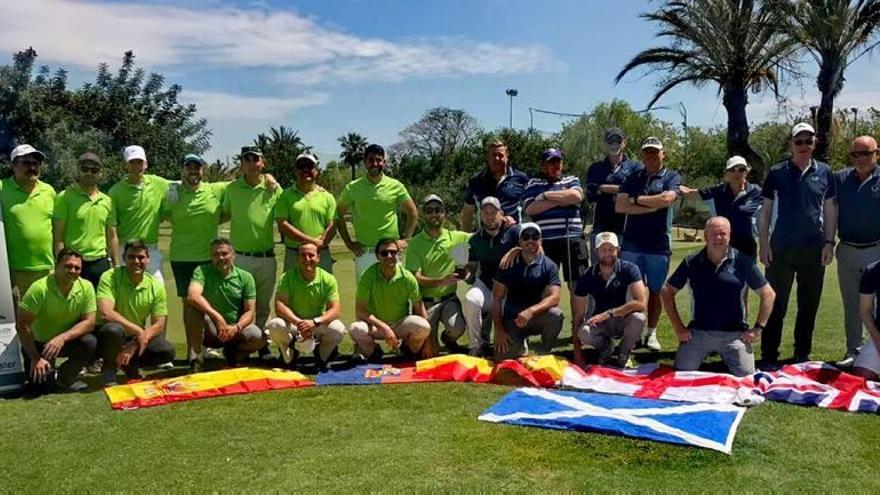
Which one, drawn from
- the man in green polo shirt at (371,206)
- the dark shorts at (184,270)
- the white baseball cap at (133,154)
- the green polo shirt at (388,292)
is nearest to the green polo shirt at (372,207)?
the man in green polo shirt at (371,206)

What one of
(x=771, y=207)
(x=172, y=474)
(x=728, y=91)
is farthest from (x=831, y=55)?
(x=172, y=474)

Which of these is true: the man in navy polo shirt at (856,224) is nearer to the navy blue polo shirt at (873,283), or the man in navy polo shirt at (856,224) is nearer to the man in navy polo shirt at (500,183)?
the navy blue polo shirt at (873,283)

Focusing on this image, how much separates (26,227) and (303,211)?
2.26 meters

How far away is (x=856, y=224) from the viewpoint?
6414 millimetres

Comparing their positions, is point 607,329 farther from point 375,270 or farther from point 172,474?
point 172,474

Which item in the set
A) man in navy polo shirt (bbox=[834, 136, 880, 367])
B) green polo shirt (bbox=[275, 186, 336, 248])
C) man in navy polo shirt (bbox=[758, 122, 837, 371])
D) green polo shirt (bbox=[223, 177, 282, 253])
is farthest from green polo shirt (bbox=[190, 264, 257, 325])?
man in navy polo shirt (bbox=[834, 136, 880, 367])

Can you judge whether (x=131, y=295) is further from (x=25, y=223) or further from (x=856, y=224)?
(x=856, y=224)

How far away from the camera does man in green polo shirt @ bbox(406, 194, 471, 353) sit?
7.12m

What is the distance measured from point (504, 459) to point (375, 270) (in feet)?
9.53

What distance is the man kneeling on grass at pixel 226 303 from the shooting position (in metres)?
6.51

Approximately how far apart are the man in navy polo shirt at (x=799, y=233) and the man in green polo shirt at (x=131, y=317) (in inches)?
194

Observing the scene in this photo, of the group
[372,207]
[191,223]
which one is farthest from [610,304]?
[191,223]

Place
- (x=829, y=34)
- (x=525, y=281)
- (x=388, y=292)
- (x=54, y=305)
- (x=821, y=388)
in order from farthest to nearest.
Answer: (x=829, y=34) → (x=388, y=292) → (x=525, y=281) → (x=54, y=305) → (x=821, y=388)

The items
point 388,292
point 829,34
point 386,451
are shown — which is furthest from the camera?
point 829,34
